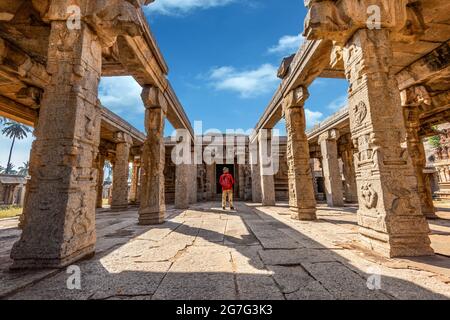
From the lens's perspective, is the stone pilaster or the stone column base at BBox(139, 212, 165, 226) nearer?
the stone column base at BBox(139, 212, 165, 226)

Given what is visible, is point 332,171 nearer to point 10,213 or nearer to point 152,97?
point 152,97

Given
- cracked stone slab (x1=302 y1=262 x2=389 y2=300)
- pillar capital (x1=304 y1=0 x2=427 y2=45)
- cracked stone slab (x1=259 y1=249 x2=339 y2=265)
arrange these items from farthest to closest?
pillar capital (x1=304 y1=0 x2=427 y2=45), cracked stone slab (x1=259 y1=249 x2=339 y2=265), cracked stone slab (x1=302 y1=262 x2=389 y2=300)

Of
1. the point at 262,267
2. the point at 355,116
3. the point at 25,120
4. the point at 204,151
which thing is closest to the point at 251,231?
the point at 262,267

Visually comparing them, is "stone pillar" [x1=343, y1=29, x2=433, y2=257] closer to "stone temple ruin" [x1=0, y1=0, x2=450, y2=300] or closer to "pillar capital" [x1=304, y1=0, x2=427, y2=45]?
"stone temple ruin" [x1=0, y1=0, x2=450, y2=300]

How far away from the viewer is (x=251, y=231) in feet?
12.9

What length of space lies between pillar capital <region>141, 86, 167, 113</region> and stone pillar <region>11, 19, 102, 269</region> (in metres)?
2.34

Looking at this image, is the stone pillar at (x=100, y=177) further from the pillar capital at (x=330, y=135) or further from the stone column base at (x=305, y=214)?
the pillar capital at (x=330, y=135)

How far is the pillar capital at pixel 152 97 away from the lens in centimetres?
517

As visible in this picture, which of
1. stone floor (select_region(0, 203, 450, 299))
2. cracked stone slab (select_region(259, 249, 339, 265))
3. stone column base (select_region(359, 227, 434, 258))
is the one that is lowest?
cracked stone slab (select_region(259, 249, 339, 265))

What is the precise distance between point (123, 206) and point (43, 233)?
344 inches

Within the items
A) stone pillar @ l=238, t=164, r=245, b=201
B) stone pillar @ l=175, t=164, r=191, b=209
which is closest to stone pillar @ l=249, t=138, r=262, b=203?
stone pillar @ l=238, t=164, r=245, b=201

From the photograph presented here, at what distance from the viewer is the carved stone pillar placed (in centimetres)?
985

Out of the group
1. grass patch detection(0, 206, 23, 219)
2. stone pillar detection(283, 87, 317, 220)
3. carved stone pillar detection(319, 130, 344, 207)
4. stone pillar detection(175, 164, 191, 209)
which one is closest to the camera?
stone pillar detection(283, 87, 317, 220)

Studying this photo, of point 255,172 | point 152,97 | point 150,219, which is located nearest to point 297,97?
point 152,97
